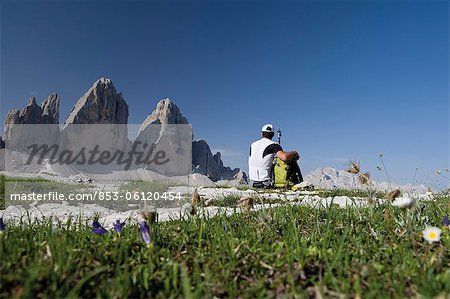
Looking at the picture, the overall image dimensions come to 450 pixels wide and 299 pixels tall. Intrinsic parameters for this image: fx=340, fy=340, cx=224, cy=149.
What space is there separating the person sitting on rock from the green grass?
1062cm

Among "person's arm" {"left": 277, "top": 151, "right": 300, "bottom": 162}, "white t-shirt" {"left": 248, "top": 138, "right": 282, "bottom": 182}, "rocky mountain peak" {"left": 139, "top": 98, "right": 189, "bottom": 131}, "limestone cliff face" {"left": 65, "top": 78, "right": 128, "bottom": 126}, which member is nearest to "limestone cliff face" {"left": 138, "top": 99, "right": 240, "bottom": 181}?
"rocky mountain peak" {"left": 139, "top": 98, "right": 189, "bottom": 131}

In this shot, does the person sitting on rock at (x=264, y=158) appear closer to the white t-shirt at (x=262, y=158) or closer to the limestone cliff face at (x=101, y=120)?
the white t-shirt at (x=262, y=158)

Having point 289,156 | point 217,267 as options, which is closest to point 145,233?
point 217,267

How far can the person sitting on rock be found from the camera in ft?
44.5

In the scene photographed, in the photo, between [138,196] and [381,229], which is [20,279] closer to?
[381,229]

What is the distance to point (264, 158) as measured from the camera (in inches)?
533

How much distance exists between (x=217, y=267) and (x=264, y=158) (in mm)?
11581

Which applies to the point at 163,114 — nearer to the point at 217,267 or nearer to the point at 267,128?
the point at 267,128

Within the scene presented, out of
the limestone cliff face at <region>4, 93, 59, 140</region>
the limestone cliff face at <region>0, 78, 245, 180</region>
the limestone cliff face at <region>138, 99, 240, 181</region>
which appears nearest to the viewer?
the limestone cliff face at <region>4, 93, 59, 140</region>

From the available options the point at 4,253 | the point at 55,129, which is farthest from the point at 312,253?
the point at 55,129

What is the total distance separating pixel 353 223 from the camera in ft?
11.4

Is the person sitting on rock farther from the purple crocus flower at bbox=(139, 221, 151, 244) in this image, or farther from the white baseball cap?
the purple crocus flower at bbox=(139, 221, 151, 244)

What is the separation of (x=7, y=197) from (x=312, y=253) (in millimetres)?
10694

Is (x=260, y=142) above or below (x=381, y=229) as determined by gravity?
above
